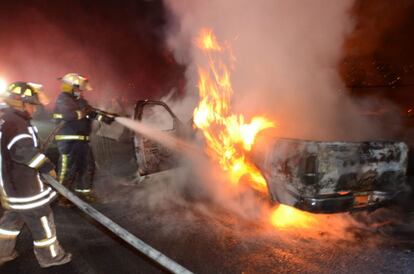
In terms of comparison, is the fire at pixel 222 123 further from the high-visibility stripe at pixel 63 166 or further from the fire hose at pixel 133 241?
the high-visibility stripe at pixel 63 166

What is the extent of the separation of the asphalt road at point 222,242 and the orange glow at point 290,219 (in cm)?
17

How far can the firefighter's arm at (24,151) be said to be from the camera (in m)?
3.20

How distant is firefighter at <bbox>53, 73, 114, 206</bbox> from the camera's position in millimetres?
5477

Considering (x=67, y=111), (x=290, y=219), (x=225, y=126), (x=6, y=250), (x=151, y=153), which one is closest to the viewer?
(x=6, y=250)

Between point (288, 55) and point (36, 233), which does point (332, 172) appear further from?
point (288, 55)

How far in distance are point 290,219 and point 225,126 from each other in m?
1.96

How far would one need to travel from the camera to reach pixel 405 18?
26.8ft

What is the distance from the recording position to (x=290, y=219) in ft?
14.9

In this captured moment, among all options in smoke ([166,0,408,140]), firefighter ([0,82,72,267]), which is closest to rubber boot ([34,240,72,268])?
firefighter ([0,82,72,267])

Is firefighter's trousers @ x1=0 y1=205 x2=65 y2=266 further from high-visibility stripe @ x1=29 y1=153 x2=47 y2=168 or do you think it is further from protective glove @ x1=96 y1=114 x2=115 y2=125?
protective glove @ x1=96 y1=114 x2=115 y2=125

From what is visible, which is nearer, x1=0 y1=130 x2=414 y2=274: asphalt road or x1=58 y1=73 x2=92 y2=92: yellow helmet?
x1=0 y1=130 x2=414 y2=274: asphalt road

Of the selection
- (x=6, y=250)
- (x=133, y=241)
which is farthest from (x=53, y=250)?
(x=133, y=241)

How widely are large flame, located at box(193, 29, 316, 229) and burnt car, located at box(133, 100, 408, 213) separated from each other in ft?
1.76

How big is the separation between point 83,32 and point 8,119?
15.4 m
